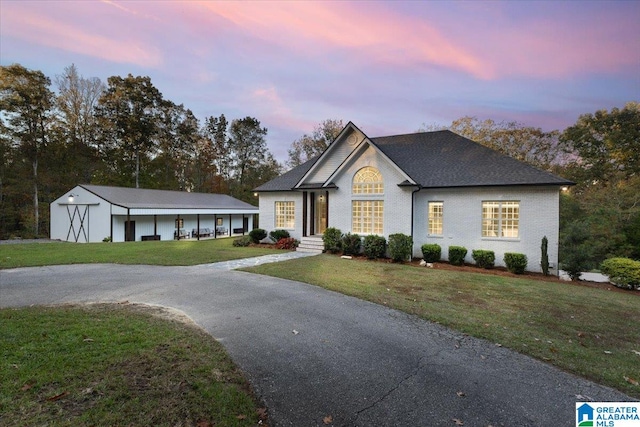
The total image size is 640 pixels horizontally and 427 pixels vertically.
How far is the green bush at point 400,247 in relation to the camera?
13.4 m

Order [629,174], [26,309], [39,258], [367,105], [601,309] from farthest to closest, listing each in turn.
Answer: [367,105] → [629,174] → [39,258] → [601,309] → [26,309]

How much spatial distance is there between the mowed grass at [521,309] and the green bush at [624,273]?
2.90ft

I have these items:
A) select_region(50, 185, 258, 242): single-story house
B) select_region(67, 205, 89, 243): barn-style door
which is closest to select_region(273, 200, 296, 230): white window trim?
select_region(50, 185, 258, 242): single-story house

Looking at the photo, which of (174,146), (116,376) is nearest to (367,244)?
(116,376)

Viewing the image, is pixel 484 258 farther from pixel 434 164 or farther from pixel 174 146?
pixel 174 146

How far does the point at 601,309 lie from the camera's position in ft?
23.9

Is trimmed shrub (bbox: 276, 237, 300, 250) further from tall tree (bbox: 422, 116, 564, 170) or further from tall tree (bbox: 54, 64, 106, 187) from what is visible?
tall tree (bbox: 54, 64, 106, 187)

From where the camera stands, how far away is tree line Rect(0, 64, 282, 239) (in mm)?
27594

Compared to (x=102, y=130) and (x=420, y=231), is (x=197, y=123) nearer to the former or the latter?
(x=102, y=130)

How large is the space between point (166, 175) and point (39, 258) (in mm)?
28320

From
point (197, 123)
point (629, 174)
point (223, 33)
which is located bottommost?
point (629, 174)

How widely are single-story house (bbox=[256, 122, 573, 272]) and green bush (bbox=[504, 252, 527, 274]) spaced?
29.5 inches

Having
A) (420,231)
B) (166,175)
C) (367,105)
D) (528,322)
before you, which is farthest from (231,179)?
(528,322)

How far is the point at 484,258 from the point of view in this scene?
41.9 feet
